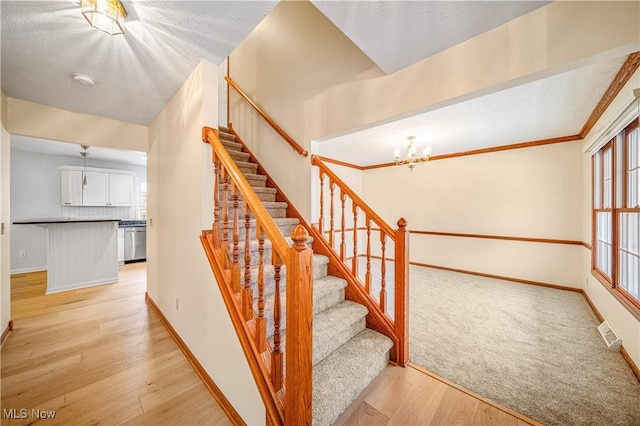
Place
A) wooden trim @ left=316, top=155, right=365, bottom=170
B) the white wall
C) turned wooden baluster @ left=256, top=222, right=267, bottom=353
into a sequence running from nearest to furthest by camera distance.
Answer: turned wooden baluster @ left=256, top=222, right=267, bottom=353
the white wall
wooden trim @ left=316, top=155, right=365, bottom=170

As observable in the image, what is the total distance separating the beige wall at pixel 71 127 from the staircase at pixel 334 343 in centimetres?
224

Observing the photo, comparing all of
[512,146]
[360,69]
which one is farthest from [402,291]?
[512,146]

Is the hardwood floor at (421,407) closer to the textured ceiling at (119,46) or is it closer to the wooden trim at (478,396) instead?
the wooden trim at (478,396)

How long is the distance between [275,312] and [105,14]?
1.81 m

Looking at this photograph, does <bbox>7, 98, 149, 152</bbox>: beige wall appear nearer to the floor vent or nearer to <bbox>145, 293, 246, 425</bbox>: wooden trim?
<bbox>145, 293, 246, 425</bbox>: wooden trim

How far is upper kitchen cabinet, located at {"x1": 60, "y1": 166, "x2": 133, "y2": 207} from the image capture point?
503cm

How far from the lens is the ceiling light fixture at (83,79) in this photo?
6.35ft

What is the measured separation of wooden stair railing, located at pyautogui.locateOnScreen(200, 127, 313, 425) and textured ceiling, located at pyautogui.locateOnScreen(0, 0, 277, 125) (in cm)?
74

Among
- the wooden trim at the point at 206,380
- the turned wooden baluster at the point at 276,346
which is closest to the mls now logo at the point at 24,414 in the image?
the wooden trim at the point at 206,380

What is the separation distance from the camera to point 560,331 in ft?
7.66

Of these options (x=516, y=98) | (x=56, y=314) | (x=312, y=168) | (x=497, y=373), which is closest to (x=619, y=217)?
(x=516, y=98)

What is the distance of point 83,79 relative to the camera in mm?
1979

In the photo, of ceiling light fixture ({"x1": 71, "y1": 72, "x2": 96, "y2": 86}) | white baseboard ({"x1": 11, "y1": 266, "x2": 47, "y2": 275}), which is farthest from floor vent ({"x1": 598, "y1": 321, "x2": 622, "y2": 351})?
white baseboard ({"x1": 11, "y1": 266, "x2": 47, "y2": 275})

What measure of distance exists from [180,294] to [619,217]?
4.37 metres
